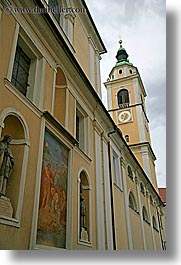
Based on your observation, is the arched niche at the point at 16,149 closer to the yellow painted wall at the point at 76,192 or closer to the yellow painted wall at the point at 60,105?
the yellow painted wall at the point at 76,192

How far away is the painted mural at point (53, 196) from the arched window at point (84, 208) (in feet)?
2.67

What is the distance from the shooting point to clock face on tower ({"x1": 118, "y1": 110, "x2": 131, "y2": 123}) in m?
20.9

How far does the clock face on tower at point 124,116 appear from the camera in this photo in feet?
68.5

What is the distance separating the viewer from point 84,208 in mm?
6637

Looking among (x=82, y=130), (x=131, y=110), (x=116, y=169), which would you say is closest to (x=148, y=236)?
(x=116, y=169)

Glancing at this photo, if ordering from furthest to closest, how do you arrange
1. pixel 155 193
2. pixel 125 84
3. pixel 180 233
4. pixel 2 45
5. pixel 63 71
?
1. pixel 125 84
2. pixel 155 193
3. pixel 63 71
4. pixel 2 45
5. pixel 180 233

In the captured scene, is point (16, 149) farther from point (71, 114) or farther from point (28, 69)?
point (71, 114)

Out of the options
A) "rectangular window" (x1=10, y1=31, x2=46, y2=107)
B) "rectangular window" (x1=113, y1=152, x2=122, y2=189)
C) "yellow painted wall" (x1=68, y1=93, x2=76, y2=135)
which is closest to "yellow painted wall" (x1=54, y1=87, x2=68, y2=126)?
"yellow painted wall" (x1=68, y1=93, x2=76, y2=135)

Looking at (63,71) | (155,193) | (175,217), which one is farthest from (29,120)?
(155,193)

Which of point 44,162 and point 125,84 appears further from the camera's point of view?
point 125,84

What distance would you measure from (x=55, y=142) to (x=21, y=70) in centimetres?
155

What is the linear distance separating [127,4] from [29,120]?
111 inches

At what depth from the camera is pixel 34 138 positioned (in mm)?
5133

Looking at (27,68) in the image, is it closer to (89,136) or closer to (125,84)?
(89,136)
